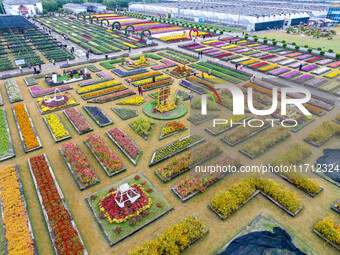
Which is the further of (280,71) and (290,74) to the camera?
(280,71)

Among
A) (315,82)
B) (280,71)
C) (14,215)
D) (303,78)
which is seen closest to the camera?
(14,215)

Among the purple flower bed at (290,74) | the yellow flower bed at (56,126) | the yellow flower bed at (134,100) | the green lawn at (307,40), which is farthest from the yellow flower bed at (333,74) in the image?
the yellow flower bed at (56,126)

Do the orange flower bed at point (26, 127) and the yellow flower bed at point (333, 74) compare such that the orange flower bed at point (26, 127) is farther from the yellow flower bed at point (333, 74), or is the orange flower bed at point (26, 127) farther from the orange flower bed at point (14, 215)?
the yellow flower bed at point (333, 74)

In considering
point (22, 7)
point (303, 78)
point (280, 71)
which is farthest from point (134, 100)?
point (22, 7)

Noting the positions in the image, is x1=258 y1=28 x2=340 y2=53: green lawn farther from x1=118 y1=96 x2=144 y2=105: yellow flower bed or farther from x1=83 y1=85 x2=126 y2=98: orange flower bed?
x1=83 y1=85 x2=126 y2=98: orange flower bed

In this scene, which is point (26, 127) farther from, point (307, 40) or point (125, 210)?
point (307, 40)
